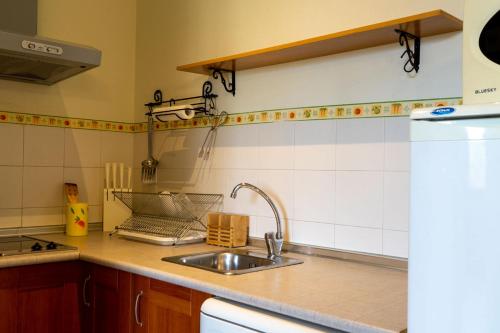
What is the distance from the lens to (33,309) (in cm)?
207

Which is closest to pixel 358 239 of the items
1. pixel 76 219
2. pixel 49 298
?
pixel 49 298

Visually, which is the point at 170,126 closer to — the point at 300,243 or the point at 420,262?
the point at 300,243

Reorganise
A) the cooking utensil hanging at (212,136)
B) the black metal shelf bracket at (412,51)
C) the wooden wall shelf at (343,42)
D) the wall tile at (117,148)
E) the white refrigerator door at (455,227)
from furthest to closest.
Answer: the wall tile at (117,148), the cooking utensil hanging at (212,136), the black metal shelf bracket at (412,51), the wooden wall shelf at (343,42), the white refrigerator door at (455,227)

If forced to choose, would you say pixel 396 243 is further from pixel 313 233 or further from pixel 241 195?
pixel 241 195

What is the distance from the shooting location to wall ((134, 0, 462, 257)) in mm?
1866

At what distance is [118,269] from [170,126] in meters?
1.10

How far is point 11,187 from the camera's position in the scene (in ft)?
8.56

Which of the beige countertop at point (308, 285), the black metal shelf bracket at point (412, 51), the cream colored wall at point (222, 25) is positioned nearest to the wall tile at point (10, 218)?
the beige countertop at point (308, 285)

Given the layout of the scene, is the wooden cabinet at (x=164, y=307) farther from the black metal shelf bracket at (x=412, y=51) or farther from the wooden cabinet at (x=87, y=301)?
the black metal shelf bracket at (x=412, y=51)

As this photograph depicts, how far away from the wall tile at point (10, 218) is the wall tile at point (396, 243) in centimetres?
191

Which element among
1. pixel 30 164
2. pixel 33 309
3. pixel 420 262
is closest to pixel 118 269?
pixel 33 309

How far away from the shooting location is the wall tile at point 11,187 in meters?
2.58

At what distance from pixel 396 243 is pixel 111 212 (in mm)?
1684

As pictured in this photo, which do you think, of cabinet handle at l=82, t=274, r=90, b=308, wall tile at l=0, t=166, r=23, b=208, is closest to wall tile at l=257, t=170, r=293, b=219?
cabinet handle at l=82, t=274, r=90, b=308
